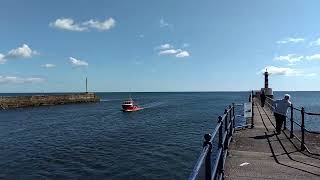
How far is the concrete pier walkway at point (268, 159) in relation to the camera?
24.6 feet

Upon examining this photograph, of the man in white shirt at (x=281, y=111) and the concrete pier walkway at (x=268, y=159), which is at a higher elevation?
the man in white shirt at (x=281, y=111)

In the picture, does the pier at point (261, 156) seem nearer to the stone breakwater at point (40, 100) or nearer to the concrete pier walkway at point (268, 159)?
the concrete pier walkway at point (268, 159)

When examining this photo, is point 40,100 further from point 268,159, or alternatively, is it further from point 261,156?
point 268,159

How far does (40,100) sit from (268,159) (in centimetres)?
9038


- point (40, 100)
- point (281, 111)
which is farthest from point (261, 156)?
point (40, 100)

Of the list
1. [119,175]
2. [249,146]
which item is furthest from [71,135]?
[249,146]

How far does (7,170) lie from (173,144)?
33.8 feet

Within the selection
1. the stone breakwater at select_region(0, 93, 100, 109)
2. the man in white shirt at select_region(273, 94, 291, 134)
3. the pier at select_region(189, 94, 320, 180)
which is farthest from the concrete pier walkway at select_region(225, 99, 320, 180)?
the stone breakwater at select_region(0, 93, 100, 109)

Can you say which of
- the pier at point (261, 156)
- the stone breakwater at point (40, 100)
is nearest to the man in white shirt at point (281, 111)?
the pier at point (261, 156)

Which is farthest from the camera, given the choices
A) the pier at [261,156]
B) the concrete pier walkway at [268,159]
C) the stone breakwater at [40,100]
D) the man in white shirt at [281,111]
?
the stone breakwater at [40,100]

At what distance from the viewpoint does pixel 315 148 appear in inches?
421

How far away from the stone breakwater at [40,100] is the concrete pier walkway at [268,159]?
253ft

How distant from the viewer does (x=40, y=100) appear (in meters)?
93.4

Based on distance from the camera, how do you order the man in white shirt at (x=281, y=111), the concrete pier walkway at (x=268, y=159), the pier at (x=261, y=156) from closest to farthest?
1. the pier at (x=261, y=156)
2. the concrete pier walkway at (x=268, y=159)
3. the man in white shirt at (x=281, y=111)
